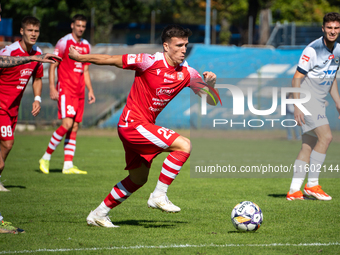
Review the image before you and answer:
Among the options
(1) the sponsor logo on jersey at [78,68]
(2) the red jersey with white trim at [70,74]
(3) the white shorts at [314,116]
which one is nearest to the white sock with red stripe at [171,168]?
(3) the white shorts at [314,116]

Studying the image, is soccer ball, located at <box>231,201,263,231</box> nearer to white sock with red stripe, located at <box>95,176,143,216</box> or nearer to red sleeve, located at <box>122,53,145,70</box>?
white sock with red stripe, located at <box>95,176,143,216</box>

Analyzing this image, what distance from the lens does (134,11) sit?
45.8 m

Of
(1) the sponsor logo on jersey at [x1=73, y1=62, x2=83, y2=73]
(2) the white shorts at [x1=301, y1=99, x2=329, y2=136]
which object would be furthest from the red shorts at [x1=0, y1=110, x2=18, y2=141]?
(2) the white shorts at [x1=301, y1=99, x2=329, y2=136]

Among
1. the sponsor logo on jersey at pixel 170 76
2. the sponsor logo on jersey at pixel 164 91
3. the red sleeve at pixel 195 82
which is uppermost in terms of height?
the sponsor logo on jersey at pixel 170 76

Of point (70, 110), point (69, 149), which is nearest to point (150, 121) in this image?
point (70, 110)

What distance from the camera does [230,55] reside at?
26.1m

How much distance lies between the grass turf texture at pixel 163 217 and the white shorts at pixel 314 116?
109cm

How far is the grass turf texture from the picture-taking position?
4.46m

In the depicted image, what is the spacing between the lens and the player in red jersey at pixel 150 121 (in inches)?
201

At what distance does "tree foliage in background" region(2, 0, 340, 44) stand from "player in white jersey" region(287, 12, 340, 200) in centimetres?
2823

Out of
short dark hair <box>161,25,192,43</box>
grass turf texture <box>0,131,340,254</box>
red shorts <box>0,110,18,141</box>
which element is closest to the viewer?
grass turf texture <box>0,131,340,254</box>

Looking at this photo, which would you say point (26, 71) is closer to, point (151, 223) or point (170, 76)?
point (170, 76)

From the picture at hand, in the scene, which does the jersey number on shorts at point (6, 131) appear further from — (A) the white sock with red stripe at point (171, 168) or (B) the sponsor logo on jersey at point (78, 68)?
(A) the white sock with red stripe at point (171, 168)

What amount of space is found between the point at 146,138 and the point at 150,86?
0.59 metres
